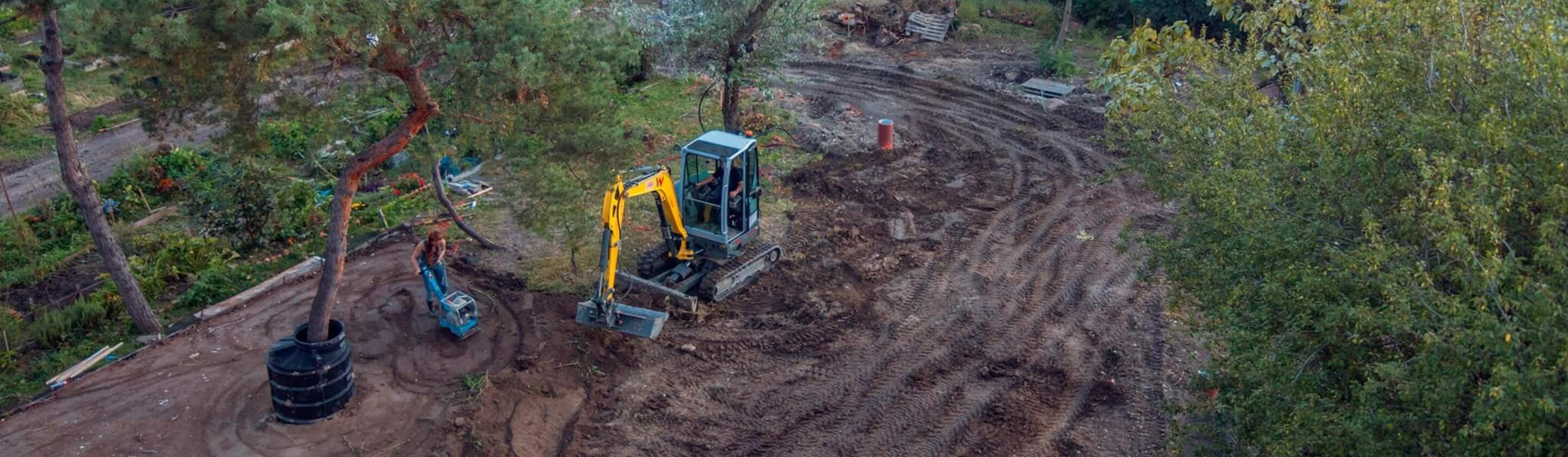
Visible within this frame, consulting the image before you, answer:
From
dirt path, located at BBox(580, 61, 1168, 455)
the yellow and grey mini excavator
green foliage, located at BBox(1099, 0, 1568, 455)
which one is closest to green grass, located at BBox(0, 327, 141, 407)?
the yellow and grey mini excavator

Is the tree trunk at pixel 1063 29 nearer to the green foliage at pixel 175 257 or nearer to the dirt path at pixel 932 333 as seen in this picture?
the dirt path at pixel 932 333

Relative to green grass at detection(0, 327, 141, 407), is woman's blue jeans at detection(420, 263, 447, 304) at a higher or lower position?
higher

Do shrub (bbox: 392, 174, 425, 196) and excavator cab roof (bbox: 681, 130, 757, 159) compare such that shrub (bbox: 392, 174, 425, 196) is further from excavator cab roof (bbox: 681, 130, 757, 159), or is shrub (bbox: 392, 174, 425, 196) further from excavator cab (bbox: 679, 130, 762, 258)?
excavator cab roof (bbox: 681, 130, 757, 159)

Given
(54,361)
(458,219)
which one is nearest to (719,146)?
(458,219)

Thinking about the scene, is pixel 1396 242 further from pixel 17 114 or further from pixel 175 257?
pixel 17 114

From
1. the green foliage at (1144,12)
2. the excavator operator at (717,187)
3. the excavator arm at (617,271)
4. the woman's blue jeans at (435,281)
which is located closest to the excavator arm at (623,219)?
the excavator arm at (617,271)

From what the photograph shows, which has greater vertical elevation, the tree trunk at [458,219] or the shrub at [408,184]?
the tree trunk at [458,219]

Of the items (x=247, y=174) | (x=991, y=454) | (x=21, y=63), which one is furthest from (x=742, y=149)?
(x=21, y=63)

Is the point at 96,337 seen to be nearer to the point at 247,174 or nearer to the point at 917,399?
the point at 247,174
